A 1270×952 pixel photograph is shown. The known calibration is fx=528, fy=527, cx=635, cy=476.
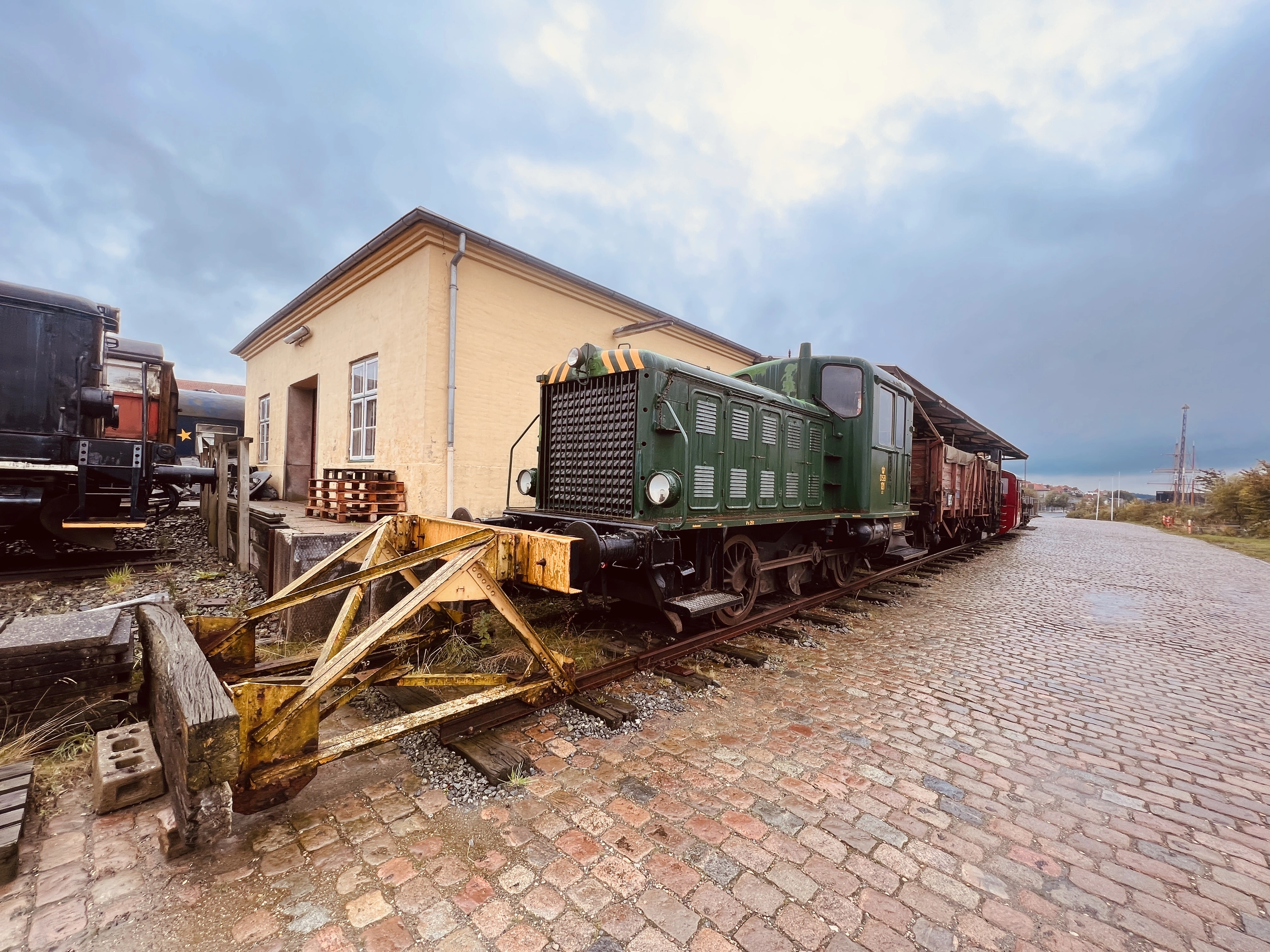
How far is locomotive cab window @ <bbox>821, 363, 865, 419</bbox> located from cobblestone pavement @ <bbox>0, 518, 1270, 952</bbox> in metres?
3.66

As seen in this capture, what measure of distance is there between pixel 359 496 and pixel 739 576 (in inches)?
230

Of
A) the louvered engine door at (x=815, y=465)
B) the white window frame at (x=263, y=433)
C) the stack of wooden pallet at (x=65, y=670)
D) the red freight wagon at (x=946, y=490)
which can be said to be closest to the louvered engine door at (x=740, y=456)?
the louvered engine door at (x=815, y=465)

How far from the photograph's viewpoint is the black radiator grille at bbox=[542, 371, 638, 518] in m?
4.53

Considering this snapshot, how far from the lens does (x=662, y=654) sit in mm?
4398

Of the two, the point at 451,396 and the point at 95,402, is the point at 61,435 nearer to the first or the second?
the point at 95,402

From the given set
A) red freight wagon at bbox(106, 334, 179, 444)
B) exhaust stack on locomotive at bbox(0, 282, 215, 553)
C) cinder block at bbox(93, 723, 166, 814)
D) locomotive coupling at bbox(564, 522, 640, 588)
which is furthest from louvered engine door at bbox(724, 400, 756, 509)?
red freight wagon at bbox(106, 334, 179, 444)

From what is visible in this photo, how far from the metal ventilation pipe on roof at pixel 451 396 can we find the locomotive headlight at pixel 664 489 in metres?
5.04

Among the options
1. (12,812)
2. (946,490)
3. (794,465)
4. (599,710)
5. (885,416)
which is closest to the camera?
(12,812)

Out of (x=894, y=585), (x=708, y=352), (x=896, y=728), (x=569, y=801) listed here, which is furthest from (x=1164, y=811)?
(x=708, y=352)

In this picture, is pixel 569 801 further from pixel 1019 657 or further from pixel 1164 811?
pixel 1019 657

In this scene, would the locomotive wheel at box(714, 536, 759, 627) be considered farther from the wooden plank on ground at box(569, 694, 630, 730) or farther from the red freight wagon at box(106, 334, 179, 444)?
the red freight wagon at box(106, 334, 179, 444)

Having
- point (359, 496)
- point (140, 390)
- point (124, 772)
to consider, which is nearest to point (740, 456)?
point (124, 772)

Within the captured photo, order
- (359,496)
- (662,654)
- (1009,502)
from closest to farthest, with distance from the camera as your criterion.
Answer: (662,654), (359,496), (1009,502)

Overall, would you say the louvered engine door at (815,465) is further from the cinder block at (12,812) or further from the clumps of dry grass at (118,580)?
the clumps of dry grass at (118,580)
